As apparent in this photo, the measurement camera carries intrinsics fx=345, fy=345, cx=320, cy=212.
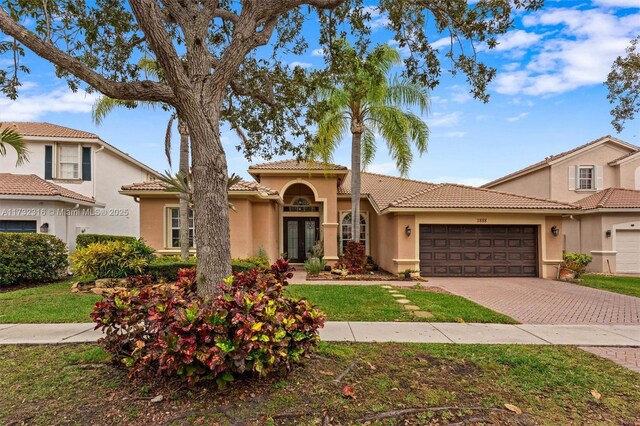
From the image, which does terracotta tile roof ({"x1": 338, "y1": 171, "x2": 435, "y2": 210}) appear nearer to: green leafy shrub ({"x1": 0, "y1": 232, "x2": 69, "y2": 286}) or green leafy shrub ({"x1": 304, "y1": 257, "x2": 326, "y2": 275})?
green leafy shrub ({"x1": 304, "y1": 257, "x2": 326, "y2": 275})

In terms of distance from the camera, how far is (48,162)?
16.6m

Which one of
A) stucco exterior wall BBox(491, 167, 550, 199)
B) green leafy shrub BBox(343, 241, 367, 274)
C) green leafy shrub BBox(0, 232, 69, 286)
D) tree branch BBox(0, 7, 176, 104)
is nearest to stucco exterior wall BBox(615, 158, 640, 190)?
stucco exterior wall BBox(491, 167, 550, 199)

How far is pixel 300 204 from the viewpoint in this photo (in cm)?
1836

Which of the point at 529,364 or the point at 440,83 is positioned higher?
the point at 440,83

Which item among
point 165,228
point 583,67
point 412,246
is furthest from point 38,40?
point 583,67

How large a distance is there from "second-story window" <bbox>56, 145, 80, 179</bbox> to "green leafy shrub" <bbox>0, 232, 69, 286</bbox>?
5.72 metres

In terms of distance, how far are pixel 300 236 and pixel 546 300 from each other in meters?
11.5

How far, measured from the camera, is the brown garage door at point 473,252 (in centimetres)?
1454

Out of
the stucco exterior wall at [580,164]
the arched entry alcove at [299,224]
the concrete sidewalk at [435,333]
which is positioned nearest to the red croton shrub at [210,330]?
the concrete sidewalk at [435,333]

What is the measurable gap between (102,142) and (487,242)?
18.9 meters

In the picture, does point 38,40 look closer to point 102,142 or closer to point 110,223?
point 102,142

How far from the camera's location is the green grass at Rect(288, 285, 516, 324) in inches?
286

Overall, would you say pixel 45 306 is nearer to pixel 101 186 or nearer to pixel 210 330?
pixel 210 330

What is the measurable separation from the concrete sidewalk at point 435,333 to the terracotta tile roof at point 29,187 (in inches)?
375
